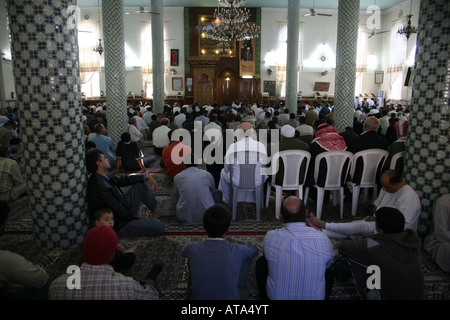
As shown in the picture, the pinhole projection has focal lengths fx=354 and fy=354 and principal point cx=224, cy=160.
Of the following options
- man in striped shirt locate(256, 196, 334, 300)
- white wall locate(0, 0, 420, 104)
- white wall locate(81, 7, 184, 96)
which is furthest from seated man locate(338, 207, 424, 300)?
white wall locate(81, 7, 184, 96)

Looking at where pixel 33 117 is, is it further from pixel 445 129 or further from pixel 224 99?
pixel 224 99

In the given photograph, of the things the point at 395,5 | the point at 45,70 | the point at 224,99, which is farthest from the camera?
the point at 224,99

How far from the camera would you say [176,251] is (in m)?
3.08

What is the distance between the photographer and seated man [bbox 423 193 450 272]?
2.79m

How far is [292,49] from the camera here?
11227 millimetres

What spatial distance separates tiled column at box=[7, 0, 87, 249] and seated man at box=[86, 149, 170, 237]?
121 mm

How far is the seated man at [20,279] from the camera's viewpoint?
1900 mm

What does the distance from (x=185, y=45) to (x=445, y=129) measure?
1449cm

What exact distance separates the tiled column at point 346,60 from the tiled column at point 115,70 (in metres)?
4.23

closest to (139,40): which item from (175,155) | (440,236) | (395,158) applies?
(175,155)

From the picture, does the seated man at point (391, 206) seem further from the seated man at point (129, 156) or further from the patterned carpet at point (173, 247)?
the seated man at point (129, 156)

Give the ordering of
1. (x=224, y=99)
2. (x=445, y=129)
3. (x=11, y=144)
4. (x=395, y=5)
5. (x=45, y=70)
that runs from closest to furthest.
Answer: (x=45, y=70) < (x=445, y=129) < (x=11, y=144) < (x=395, y=5) < (x=224, y=99)
